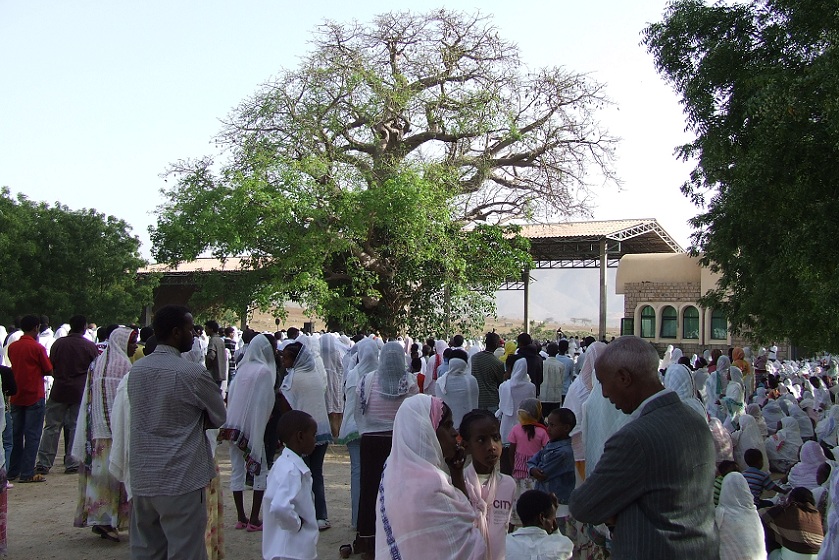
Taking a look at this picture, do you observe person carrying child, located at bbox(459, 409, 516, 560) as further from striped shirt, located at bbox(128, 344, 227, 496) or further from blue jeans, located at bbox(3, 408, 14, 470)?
blue jeans, located at bbox(3, 408, 14, 470)

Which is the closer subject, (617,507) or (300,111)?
(617,507)

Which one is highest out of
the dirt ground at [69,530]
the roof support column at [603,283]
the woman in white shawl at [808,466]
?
the roof support column at [603,283]

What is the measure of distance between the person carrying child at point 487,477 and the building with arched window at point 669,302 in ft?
90.6

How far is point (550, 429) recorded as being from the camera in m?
5.22

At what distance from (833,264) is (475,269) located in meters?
14.2

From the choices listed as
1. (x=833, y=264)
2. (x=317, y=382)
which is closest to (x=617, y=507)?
(x=317, y=382)

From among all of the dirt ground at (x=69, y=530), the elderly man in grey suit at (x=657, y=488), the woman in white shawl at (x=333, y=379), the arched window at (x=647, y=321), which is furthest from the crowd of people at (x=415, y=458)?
the arched window at (x=647, y=321)

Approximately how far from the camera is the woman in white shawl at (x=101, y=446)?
6168 millimetres

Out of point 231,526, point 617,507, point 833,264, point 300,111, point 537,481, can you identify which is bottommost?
point 231,526

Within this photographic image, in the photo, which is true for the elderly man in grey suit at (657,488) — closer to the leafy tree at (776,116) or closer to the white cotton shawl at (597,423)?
A: the white cotton shawl at (597,423)

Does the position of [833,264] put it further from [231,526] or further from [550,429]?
[231,526]

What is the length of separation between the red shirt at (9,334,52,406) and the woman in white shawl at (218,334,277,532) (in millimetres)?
3167

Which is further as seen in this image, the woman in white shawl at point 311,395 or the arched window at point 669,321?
Result: the arched window at point 669,321

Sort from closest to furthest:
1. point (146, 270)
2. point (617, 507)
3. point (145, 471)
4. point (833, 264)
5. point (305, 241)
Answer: point (617, 507)
point (145, 471)
point (833, 264)
point (305, 241)
point (146, 270)
